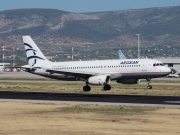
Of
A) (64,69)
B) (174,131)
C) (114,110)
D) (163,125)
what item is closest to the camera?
(174,131)

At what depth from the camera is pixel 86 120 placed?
137 ft

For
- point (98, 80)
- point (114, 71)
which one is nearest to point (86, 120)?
point (98, 80)

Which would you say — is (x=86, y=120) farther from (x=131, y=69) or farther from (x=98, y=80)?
(x=131, y=69)

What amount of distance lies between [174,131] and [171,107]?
14421 millimetres

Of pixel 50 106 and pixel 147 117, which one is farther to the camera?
pixel 50 106

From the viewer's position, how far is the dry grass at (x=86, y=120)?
120ft

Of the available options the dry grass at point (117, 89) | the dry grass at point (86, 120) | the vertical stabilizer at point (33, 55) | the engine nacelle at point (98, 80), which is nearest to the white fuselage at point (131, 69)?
the dry grass at point (117, 89)

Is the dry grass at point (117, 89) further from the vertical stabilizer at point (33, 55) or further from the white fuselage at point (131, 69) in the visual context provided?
the vertical stabilizer at point (33, 55)

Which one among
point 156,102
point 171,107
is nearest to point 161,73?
point 156,102

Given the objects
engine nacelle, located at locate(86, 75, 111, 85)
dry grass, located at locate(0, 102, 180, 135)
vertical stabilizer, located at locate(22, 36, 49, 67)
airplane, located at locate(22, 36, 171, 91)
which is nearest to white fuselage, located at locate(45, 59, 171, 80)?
airplane, located at locate(22, 36, 171, 91)

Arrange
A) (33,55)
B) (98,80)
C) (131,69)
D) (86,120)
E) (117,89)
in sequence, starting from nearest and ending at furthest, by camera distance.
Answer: (86,120) < (98,80) < (131,69) < (117,89) < (33,55)

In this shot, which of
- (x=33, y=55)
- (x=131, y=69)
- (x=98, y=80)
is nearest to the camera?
(x=98, y=80)

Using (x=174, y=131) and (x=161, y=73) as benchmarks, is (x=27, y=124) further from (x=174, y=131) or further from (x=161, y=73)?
(x=161, y=73)

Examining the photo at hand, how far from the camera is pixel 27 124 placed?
39656 mm
